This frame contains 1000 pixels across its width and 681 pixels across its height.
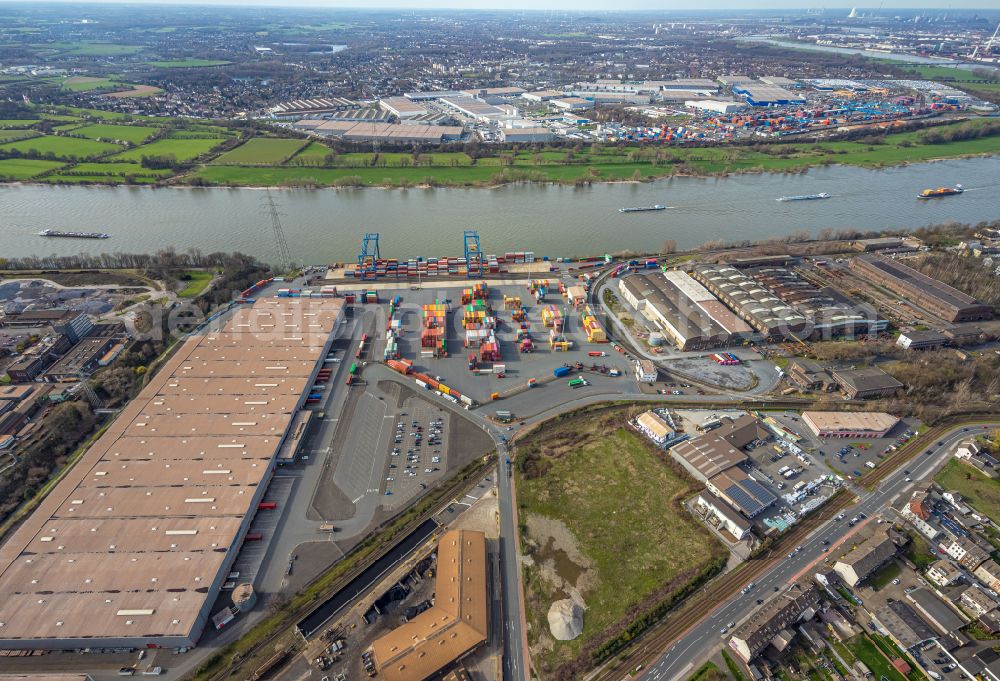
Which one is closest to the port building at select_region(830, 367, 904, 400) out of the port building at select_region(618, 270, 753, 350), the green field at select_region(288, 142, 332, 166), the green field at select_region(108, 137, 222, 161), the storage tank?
the port building at select_region(618, 270, 753, 350)

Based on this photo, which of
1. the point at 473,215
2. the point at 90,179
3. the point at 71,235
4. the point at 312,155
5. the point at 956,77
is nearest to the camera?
the point at 71,235

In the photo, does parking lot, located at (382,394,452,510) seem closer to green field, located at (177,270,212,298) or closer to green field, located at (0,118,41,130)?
green field, located at (177,270,212,298)

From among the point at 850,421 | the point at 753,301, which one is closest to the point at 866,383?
the point at 850,421

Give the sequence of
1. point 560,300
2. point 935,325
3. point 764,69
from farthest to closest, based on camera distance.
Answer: point 764,69 → point 560,300 → point 935,325

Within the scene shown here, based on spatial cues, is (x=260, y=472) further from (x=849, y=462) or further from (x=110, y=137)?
(x=110, y=137)

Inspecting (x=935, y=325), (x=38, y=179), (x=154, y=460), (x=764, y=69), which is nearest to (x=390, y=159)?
(x=38, y=179)

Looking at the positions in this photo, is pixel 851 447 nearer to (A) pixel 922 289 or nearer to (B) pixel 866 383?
(B) pixel 866 383
